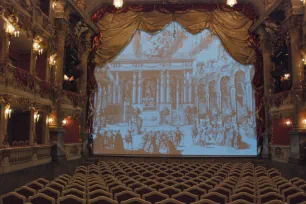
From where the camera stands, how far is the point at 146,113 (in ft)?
57.1

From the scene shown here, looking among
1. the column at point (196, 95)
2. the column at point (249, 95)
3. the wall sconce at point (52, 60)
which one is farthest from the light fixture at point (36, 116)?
the column at point (249, 95)

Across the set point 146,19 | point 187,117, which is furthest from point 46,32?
point 187,117

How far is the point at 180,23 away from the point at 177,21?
21 cm

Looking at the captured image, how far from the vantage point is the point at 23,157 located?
10992 millimetres

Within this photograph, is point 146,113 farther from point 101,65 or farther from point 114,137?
point 101,65

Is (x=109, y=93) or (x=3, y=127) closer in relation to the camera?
(x=3, y=127)

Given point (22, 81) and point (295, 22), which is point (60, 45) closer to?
point (22, 81)

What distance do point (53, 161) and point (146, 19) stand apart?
9092 mm

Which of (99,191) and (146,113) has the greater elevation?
(146,113)

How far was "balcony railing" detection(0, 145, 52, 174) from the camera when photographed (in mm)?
9852

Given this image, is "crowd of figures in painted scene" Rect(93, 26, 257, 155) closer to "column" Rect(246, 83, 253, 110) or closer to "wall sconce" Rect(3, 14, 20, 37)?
"column" Rect(246, 83, 253, 110)

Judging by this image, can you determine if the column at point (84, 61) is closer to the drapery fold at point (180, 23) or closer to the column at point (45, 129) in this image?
the drapery fold at point (180, 23)

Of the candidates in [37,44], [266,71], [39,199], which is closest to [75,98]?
[37,44]

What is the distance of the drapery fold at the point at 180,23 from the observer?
17562mm
